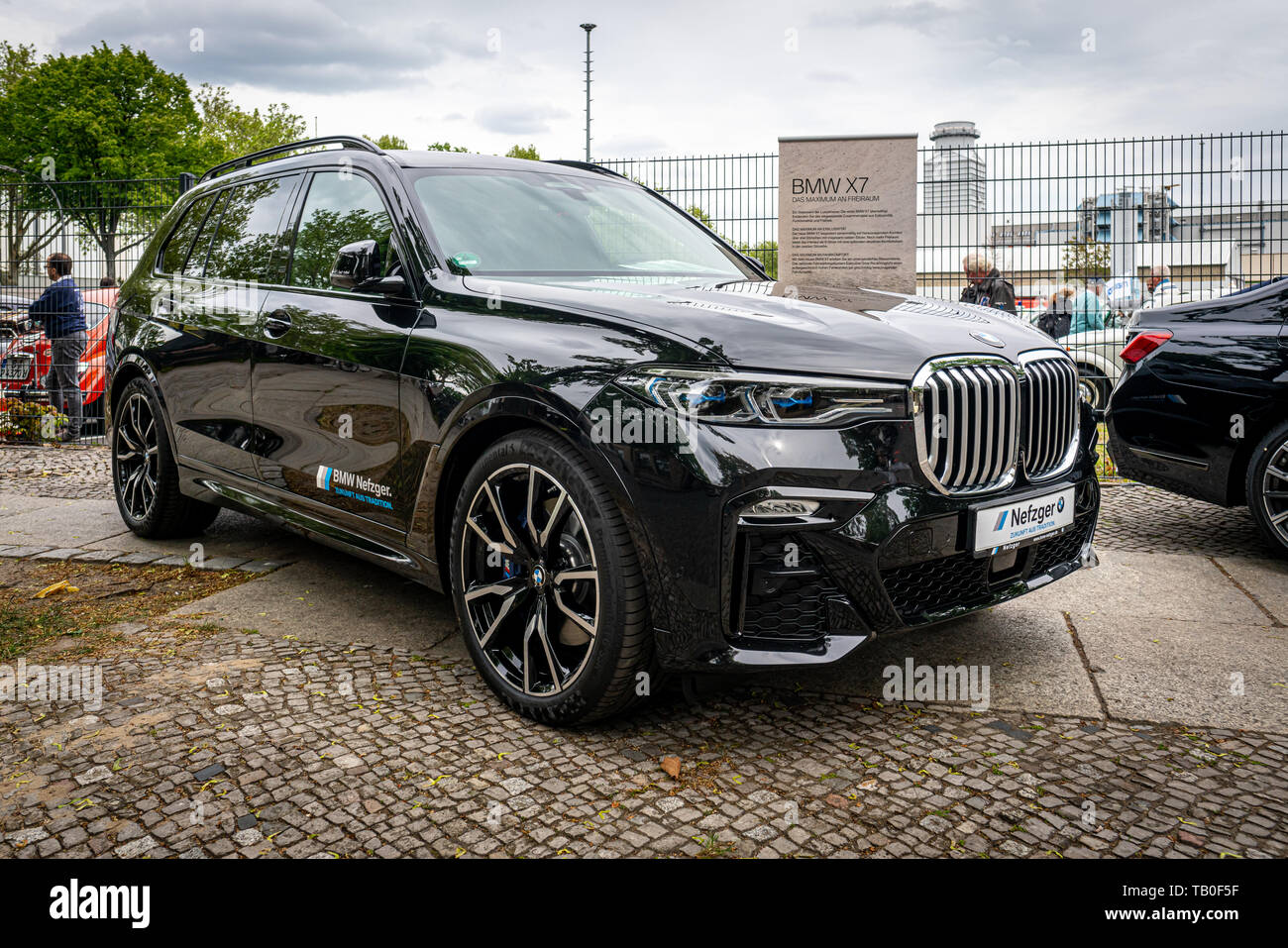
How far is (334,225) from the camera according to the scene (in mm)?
4359

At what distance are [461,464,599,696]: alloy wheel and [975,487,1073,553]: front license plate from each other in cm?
117

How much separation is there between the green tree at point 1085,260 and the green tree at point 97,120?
35588 mm

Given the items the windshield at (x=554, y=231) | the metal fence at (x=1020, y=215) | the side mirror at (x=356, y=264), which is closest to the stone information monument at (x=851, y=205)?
the metal fence at (x=1020, y=215)

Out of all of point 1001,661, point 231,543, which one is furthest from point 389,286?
point 231,543

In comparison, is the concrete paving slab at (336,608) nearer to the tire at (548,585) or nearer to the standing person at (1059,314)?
the tire at (548,585)

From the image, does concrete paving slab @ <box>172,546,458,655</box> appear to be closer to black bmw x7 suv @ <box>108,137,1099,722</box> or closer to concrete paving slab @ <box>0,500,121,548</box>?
black bmw x7 suv @ <box>108,137,1099,722</box>

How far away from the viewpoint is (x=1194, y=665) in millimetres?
3906

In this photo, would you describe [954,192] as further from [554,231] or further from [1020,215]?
[554,231]

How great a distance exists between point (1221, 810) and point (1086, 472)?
1339 mm

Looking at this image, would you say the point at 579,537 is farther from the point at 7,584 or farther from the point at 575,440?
the point at 7,584

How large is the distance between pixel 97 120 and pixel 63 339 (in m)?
33.5

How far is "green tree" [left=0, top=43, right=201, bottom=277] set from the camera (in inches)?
1532

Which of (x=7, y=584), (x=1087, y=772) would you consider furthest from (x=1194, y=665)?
(x=7, y=584)

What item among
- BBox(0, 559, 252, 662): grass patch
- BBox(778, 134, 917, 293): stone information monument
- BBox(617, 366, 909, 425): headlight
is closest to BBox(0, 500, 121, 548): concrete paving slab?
BBox(0, 559, 252, 662): grass patch
